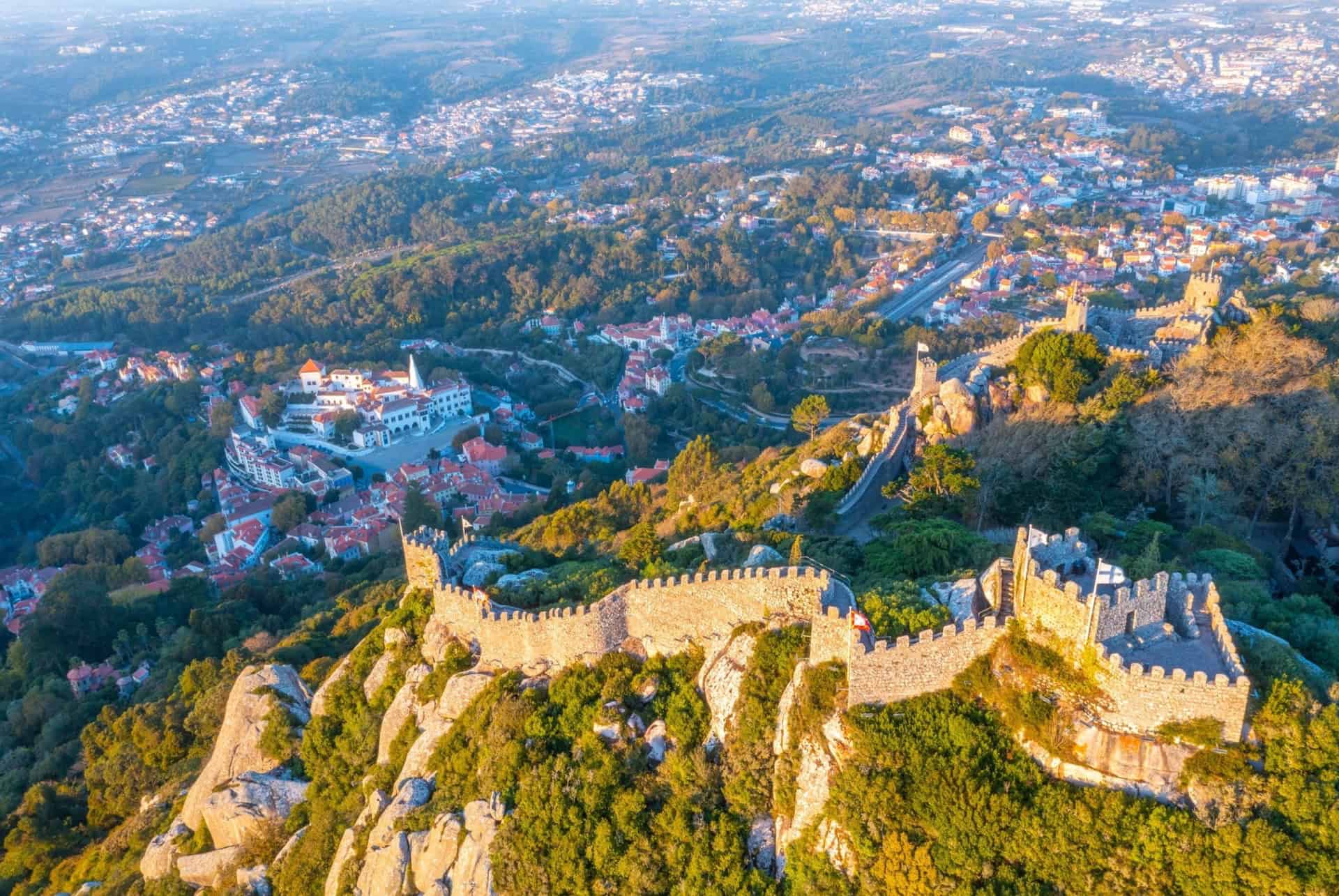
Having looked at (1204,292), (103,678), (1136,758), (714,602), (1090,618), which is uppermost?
(1090,618)

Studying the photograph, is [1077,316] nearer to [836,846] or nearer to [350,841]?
[836,846]

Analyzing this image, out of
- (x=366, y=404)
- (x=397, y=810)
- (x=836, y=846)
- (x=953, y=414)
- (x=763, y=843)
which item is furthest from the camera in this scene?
(x=366, y=404)

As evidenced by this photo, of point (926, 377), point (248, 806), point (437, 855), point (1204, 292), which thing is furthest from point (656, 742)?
point (1204, 292)

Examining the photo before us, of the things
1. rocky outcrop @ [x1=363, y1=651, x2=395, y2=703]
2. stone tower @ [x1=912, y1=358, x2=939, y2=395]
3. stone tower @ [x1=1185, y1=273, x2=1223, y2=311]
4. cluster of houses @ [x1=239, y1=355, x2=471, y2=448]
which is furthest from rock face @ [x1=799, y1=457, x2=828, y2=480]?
cluster of houses @ [x1=239, y1=355, x2=471, y2=448]

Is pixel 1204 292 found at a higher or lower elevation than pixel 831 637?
lower

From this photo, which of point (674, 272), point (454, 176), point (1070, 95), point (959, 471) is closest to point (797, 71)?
point (1070, 95)

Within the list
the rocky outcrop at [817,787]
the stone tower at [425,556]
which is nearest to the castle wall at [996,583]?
the rocky outcrop at [817,787]

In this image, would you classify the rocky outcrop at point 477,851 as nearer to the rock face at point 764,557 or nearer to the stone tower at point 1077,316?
the rock face at point 764,557

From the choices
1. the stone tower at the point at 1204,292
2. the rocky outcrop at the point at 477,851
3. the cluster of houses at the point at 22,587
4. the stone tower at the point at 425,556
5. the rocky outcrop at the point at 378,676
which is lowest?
the cluster of houses at the point at 22,587
